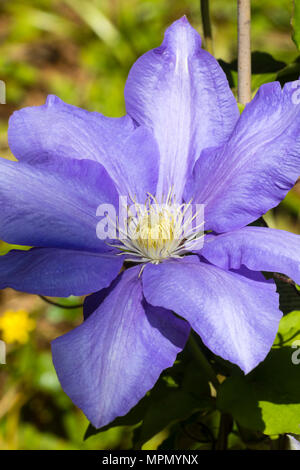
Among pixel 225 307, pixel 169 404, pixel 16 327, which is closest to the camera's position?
pixel 225 307

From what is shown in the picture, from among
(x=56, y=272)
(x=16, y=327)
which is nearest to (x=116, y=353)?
(x=56, y=272)

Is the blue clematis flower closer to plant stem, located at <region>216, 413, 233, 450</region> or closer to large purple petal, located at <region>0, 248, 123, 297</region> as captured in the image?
large purple petal, located at <region>0, 248, 123, 297</region>

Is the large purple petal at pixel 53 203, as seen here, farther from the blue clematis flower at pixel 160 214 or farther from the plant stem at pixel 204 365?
the plant stem at pixel 204 365

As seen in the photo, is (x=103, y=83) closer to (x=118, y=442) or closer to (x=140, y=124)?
(x=118, y=442)

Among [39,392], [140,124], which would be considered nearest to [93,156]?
[140,124]

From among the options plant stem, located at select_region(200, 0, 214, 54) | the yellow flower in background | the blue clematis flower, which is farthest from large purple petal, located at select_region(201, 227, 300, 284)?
the yellow flower in background
